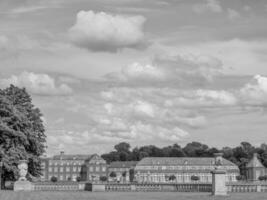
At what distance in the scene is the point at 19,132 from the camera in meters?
46.8

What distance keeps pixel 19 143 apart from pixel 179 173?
15577cm

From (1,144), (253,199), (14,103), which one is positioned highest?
(14,103)

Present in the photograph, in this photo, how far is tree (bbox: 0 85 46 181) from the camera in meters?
45.8

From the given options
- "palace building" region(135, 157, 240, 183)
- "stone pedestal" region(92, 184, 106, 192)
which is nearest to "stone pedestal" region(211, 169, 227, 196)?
"stone pedestal" region(92, 184, 106, 192)

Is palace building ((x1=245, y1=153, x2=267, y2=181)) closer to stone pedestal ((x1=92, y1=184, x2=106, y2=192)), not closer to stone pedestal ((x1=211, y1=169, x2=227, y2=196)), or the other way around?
stone pedestal ((x1=92, y1=184, x2=106, y2=192))

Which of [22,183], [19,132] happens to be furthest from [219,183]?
[19,132]

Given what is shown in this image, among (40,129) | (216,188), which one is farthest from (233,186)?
(40,129)

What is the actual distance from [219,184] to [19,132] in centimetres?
2038

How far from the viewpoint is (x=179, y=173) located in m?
200

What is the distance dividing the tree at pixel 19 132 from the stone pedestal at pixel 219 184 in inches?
746

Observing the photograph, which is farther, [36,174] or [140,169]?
[140,169]

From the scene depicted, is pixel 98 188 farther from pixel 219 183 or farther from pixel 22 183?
pixel 219 183

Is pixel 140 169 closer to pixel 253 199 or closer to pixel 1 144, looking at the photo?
pixel 1 144

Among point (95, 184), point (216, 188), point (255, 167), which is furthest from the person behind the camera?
point (255, 167)
